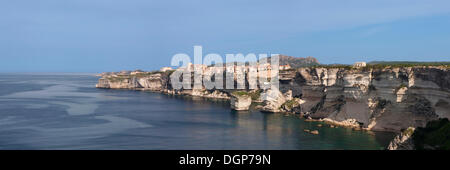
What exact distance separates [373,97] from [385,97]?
1944 mm

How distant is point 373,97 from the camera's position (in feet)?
167

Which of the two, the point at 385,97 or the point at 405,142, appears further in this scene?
the point at 385,97

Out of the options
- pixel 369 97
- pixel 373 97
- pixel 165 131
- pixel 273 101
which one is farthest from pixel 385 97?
pixel 165 131

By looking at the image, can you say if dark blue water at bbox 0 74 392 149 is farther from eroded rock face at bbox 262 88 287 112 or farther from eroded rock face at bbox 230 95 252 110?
eroded rock face at bbox 230 95 252 110

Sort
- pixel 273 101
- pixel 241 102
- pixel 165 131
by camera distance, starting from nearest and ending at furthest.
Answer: pixel 165 131 → pixel 273 101 → pixel 241 102

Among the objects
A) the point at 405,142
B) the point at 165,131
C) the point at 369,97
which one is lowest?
the point at 165,131

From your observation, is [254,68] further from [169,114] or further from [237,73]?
[169,114]

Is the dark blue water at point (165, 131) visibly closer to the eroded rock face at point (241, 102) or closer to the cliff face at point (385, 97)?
the eroded rock face at point (241, 102)

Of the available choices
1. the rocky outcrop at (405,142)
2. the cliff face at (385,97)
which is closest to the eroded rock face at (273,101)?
the cliff face at (385,97)

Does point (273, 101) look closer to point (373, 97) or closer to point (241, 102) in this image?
point (241, 102)

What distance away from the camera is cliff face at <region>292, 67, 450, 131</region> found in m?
42.7

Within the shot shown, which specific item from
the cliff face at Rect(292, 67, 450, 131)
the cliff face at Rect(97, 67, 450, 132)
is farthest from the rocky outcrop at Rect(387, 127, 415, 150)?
the cliff face at Rect(292, 67, 450, 131)

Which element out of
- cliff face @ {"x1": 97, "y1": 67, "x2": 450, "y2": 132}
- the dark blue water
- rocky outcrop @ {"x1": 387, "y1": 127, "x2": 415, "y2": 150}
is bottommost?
the dark blue water
